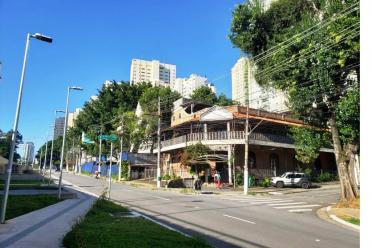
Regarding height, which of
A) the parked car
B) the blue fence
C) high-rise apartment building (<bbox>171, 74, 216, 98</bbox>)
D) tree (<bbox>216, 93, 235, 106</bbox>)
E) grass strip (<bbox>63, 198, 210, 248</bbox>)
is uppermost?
high-rise apartment building (<bbox>171, 74, 216, 98</bbox>)

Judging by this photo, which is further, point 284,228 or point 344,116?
point 344,116

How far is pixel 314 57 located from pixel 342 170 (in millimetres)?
7630

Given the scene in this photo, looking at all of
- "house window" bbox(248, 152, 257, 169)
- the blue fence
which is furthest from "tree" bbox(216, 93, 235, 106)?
the blue fence

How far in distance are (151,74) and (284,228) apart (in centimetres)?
8618

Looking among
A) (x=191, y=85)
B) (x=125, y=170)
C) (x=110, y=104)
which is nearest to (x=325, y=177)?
(x=125, y=170)

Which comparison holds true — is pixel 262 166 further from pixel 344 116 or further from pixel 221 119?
pixel 344 116

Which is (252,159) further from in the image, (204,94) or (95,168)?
(95,168)

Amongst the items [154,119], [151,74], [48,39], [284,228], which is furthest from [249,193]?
[151,74]

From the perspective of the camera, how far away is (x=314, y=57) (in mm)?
20312

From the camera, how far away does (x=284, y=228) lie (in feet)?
44.3

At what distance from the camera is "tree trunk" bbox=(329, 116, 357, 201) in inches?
891

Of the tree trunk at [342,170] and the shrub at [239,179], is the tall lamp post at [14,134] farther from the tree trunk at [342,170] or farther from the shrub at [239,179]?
the shrub at [239,179]

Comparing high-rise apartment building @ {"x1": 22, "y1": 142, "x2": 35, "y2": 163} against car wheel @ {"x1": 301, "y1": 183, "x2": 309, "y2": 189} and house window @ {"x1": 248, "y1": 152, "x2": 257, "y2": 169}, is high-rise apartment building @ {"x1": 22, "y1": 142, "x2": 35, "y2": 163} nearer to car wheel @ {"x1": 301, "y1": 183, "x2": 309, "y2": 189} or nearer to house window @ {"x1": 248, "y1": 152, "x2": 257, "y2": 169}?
house window @ {"x1": 248, "y1": 152, "x2": 257, "y2": 169}

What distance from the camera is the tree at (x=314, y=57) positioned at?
19141 millimetres
